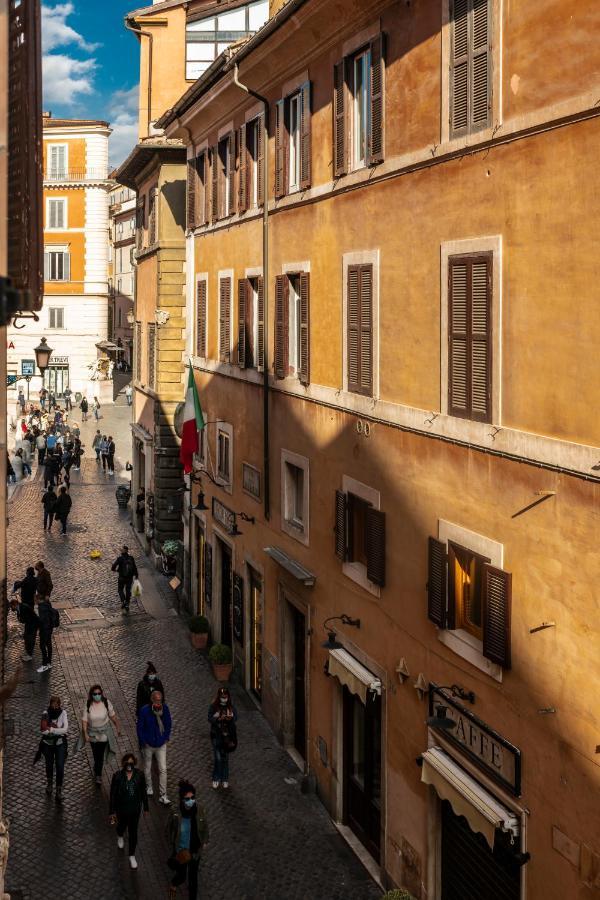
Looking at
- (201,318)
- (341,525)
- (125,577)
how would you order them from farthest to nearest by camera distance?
(125,577) → (201,318) → (341,525)

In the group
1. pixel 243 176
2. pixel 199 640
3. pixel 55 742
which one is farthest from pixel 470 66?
pixel 199 640

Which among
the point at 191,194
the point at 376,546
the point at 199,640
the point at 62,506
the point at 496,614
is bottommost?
the point at 199,640

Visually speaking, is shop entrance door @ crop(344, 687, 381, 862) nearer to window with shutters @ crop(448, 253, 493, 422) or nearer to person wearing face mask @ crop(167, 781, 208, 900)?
person wearing face mask @ crop(167, 781, 208, 900)

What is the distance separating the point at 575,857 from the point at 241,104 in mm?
14205

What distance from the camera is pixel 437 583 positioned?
441 inches

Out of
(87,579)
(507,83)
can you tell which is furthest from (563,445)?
(87,579)

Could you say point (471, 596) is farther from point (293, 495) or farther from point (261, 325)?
point (261, 325)

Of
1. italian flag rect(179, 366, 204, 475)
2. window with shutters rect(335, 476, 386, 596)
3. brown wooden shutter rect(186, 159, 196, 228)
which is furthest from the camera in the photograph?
brown wooden shutter rect(186, 159, 196, 228)

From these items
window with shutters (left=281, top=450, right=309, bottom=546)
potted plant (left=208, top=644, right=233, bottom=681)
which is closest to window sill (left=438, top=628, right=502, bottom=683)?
window with shutters (left=281, top=450, right=309, bottom=546)

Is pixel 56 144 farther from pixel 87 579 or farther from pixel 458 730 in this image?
pixel 458 730

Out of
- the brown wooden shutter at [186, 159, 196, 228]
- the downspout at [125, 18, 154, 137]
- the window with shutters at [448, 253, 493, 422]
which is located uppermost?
the downspout at [125, 18, 154, 137]

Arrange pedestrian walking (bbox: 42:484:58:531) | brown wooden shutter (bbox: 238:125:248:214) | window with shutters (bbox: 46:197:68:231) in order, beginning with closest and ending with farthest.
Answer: brown wooden shutter (bbox: 238:125:248:214), pedestrian walking (bbox: 42:484:58:531), window with shutters (bbox: 46:197:68:231)

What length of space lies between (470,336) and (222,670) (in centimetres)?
1124

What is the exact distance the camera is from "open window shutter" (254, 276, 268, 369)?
57.8ft
